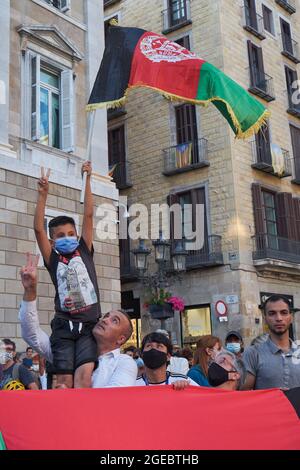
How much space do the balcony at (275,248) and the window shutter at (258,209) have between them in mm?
328

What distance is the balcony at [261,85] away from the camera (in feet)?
74.3

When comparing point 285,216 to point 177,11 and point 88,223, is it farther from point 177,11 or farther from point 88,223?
point 88,223

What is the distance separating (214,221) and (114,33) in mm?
13744

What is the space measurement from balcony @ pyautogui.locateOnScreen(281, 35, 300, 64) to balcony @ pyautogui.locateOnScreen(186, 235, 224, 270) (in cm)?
994

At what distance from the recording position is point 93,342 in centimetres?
425

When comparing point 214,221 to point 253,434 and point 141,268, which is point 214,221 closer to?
point 141,268

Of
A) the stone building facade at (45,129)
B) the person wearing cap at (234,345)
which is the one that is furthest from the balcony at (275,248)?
the person wearing cap at (234,345)

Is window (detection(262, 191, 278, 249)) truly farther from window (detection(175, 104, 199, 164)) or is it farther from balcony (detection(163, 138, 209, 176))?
window (detection(175, 104, 199, 164))

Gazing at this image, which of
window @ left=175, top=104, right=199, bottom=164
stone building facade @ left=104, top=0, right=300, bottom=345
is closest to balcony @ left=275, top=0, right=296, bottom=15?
stone building facade @ left=104, top=0, right=300, bottom=345

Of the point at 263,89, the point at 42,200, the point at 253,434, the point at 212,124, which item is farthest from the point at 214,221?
the point at 253,434

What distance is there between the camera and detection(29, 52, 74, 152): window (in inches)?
532

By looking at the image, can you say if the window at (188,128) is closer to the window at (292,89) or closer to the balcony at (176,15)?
the balcony at (176,15)

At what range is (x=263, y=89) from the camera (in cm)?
2322
